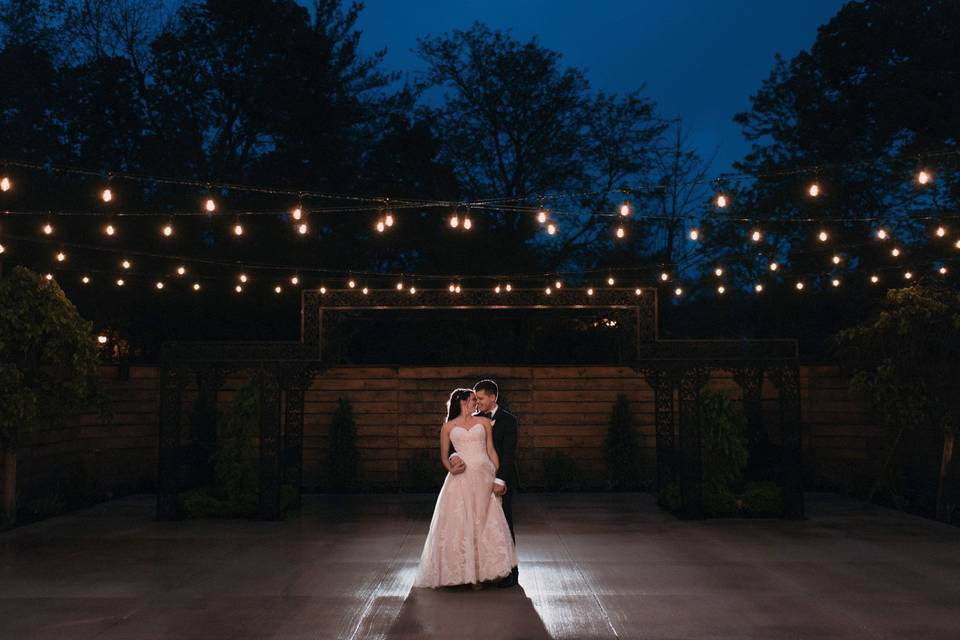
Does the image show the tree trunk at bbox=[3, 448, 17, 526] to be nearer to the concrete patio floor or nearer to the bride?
the concrete patio floor

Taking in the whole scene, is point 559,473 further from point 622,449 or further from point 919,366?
point 919,366

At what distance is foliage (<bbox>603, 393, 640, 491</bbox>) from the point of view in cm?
1535

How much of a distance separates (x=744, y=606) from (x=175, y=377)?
7.71 m

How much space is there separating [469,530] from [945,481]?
7.25 m

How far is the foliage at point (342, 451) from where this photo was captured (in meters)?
15.2

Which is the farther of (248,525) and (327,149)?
(327,149)

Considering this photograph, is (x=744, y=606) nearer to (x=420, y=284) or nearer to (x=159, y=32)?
(x=420, y=284)

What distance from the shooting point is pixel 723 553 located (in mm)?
9391

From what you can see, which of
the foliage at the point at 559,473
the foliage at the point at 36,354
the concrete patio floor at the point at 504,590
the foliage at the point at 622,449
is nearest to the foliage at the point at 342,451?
the concrete patio floor at the point at 504,590

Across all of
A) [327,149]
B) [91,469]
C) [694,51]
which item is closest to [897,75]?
[327,149]

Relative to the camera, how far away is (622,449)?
50.5ft

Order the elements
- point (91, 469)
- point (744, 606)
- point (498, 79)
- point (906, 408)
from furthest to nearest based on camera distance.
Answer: point (498, 79)
point (91, 469)
point (906, 408)
point (744, 606)

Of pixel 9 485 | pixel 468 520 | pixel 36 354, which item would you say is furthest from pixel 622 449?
pixel 9 485

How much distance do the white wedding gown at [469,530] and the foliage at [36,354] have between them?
544 centimetres
